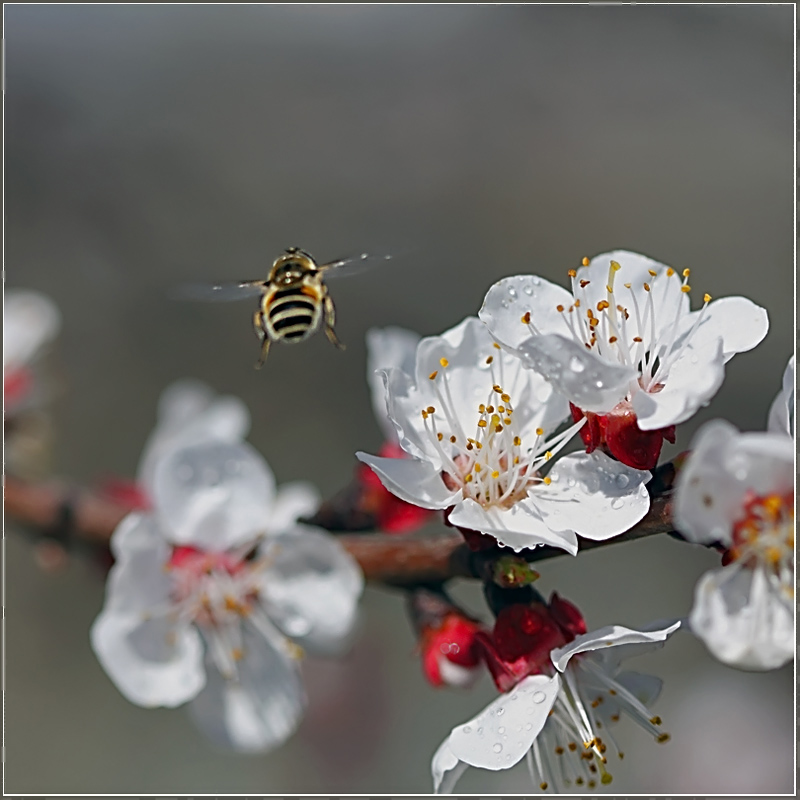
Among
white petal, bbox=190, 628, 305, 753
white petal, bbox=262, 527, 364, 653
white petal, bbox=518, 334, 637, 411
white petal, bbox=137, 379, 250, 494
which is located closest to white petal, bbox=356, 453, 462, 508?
white petal, bbox=518, 334, 637, 411

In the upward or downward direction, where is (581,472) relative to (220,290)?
downward

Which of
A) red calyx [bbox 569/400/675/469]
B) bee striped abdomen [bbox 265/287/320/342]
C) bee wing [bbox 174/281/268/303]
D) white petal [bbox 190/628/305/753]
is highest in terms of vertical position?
bee wing [bbox 174/281/268/303]

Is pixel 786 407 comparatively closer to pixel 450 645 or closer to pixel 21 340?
pixel 450 645

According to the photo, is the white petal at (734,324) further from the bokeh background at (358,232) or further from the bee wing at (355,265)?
the bokeh background at (358,232)

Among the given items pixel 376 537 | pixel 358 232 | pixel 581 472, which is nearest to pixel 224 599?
pixel 376 537

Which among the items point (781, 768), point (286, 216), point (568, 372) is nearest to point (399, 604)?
point (781, 768)

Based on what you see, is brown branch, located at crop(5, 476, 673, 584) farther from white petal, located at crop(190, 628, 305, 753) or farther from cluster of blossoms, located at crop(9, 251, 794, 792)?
white petal, located at crop(190, 628, 305, 753)

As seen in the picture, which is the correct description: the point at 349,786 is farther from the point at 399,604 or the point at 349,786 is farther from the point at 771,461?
the point at 771,461

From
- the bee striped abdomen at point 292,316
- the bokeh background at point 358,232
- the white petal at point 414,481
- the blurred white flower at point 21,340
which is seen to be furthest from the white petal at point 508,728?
the bokeh background at point 358,232
